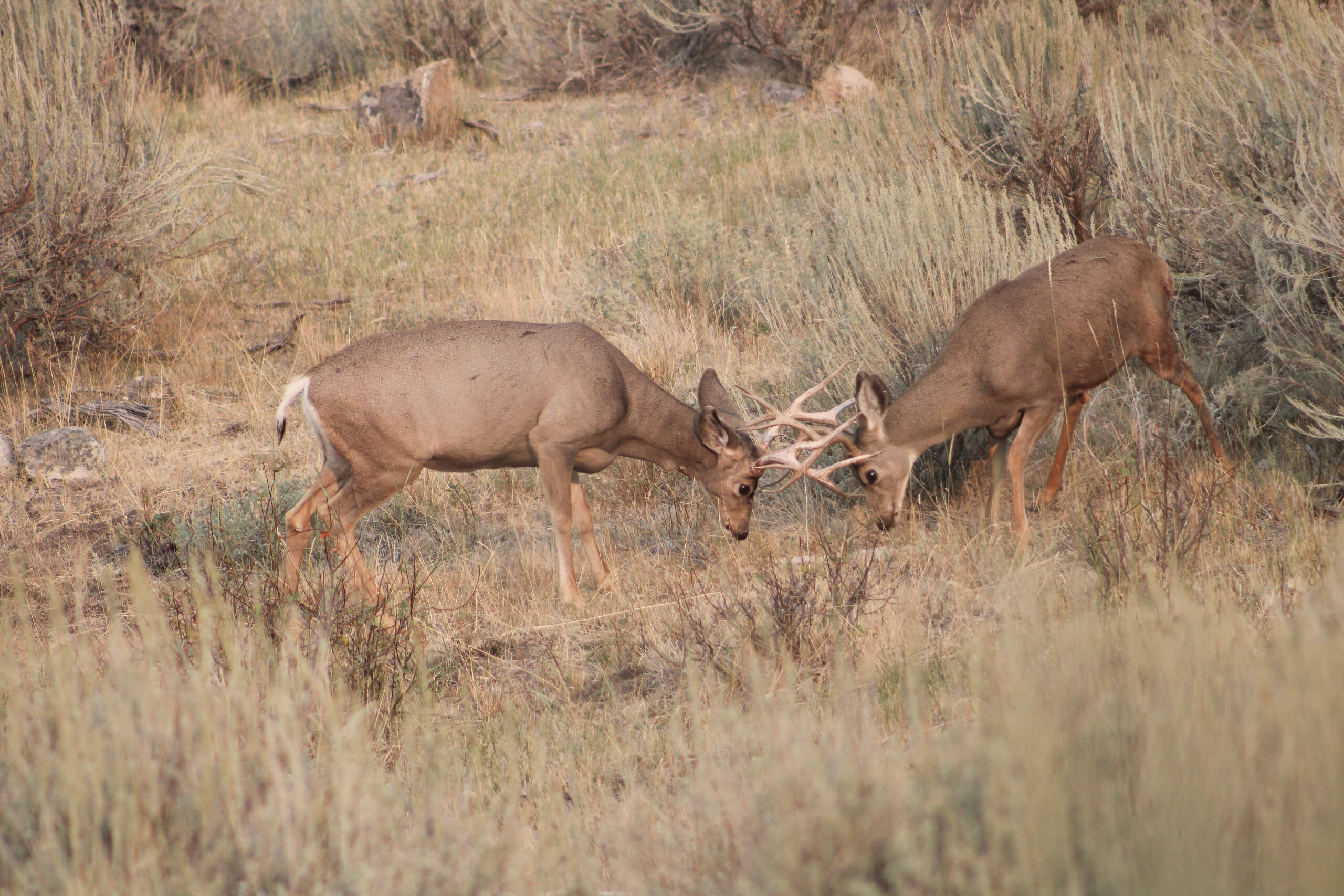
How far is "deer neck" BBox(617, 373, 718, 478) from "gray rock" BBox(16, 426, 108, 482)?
387 cm

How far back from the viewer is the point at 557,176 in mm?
14281

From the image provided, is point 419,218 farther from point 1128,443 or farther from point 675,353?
point 1128,443

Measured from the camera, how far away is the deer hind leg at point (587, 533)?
6430mm

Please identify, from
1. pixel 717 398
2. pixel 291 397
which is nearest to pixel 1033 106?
pixel 717 398

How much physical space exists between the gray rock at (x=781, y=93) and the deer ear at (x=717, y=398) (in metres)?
10.6

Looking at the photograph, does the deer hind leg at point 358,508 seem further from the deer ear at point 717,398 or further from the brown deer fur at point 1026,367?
the brown deer fur at point 1026,367

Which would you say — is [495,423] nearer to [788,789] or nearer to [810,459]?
[810,459]

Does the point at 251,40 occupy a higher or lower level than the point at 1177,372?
higher

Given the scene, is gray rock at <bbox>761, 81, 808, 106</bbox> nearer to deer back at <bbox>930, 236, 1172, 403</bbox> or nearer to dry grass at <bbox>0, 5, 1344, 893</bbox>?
dry grass at <bbox>0, 5, 1344, 893</bbox>

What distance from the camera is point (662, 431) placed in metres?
6.62

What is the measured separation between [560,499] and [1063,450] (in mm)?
2727

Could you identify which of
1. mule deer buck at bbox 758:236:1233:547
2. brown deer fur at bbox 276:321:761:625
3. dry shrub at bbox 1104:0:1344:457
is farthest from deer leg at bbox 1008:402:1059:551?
brown deer fur at bbox 276:321:761:625

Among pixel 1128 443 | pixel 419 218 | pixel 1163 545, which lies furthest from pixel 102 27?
pixel 1163 545

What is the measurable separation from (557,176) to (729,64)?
5.46m
